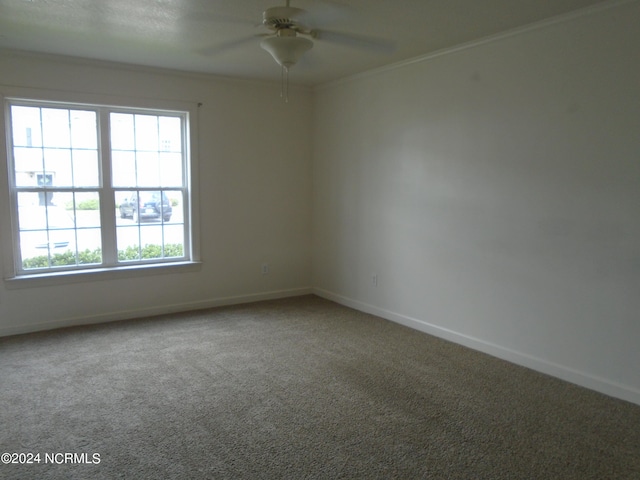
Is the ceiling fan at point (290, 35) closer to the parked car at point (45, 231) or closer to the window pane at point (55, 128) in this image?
the window pane at point (55, 128)

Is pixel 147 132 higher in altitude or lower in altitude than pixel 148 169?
higher

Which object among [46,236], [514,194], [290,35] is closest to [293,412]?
[514,194]

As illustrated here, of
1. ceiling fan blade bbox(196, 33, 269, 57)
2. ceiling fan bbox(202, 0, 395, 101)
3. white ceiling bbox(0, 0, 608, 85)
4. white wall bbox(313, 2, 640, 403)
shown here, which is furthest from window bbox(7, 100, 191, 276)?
white wall bbox(313, 2, 640, 403)

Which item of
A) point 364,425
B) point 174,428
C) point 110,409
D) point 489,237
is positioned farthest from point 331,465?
point 489,237

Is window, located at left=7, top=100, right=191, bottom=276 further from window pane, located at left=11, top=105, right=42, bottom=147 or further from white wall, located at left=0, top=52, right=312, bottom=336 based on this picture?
white wall, located at left=0, top=52, right=312, bottom=336

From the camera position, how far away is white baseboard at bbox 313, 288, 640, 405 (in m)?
3.11

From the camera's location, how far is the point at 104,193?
4625 millimetres

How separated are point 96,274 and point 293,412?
2745mm

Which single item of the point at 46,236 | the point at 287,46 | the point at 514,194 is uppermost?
the point at 287,46

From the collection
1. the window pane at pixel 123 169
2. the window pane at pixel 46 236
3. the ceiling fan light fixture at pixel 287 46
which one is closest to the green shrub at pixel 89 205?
the window pane at pixel 46 236

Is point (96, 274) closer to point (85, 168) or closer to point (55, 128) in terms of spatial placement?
point (85, 168)

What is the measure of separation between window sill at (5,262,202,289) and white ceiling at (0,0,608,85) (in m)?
2.01

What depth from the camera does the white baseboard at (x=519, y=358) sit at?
3109mm

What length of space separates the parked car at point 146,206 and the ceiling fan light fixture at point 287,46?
245 centimetres
